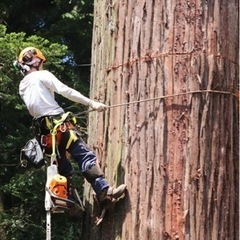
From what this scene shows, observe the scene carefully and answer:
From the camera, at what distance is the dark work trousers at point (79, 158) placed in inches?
162

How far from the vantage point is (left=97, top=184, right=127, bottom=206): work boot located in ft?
13.0

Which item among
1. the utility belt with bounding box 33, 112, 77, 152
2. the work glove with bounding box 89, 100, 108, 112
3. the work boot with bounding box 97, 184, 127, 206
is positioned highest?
the work glove with bounding box 89, 100, 108, 112

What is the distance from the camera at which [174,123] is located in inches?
153

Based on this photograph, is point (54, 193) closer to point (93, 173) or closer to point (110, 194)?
point (93, 173)

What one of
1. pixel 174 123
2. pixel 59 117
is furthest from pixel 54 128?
pixel 174 123

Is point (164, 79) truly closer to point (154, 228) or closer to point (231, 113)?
point (231, 113)

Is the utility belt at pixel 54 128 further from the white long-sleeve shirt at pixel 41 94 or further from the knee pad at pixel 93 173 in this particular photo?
the knee pad at pixel 93 173

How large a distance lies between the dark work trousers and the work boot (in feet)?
0.12

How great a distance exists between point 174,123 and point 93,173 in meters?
0.61

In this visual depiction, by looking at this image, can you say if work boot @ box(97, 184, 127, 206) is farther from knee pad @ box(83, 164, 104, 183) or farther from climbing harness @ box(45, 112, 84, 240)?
climbing harness @ box(45, 112, 84, 240)

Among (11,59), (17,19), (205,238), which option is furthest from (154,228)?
(17,19)

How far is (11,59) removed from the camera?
26.2 feet

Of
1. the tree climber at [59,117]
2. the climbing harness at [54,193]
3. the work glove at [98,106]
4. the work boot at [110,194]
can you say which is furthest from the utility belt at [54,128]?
the work boot at [110,194]

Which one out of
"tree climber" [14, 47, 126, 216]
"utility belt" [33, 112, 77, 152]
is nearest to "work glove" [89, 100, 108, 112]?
"tree climber" [14, 47, 126, 216]
